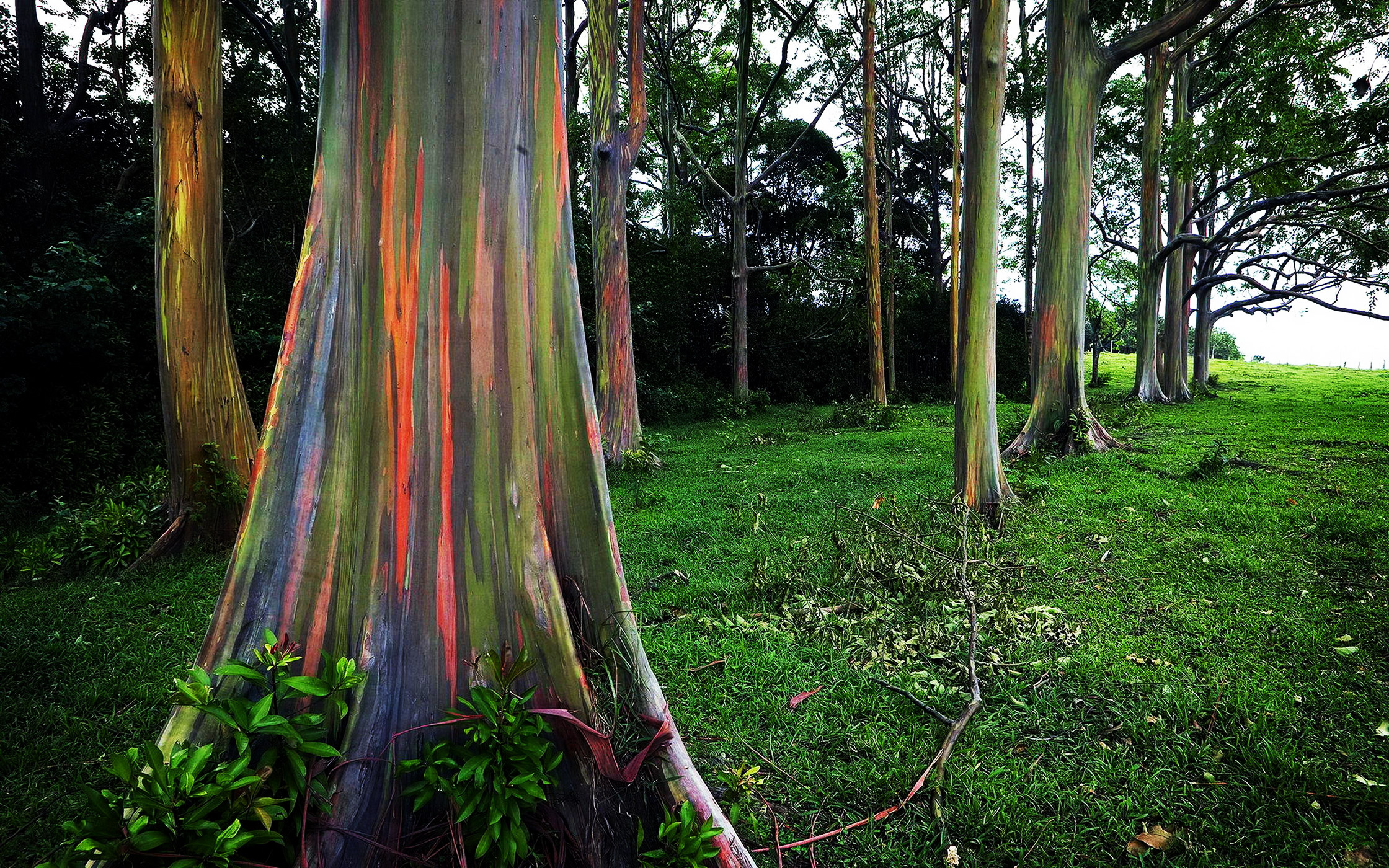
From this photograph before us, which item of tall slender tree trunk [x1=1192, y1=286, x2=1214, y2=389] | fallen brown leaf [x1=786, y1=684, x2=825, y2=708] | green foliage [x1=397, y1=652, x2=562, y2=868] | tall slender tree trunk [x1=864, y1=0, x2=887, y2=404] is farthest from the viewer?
tall slender tree trunk [x1=1192, y1=286, x2=1214, y2=389]

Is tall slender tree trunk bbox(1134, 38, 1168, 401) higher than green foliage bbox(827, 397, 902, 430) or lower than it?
higher

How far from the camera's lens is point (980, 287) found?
18.4 ft

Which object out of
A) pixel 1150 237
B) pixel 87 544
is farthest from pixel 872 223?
pixel 87 544

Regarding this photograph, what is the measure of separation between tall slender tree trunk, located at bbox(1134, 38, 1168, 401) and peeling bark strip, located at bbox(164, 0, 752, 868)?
16.0 meters

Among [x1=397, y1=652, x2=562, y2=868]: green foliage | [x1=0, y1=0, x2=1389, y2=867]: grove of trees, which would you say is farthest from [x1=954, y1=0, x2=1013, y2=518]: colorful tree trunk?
[x1=397, y1=652, x2=562, y2=868]: green foliage

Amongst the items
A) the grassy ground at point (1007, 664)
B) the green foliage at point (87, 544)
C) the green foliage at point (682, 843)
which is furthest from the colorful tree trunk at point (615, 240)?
the green foliage at point (682, 843)

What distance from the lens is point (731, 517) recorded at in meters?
6.03

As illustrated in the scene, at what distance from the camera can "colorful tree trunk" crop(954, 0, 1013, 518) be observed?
18.2ft

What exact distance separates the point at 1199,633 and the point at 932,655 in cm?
143

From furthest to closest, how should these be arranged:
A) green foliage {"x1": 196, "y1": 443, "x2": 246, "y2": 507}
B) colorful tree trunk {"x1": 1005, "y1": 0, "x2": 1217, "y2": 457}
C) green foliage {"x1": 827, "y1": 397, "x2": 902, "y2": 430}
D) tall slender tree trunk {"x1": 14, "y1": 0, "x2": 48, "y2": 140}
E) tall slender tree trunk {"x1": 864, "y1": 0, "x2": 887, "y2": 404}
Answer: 1. tall slender tree trunk {"x1": 864, "y1": 0, "x2": 887, "y2": 404}
2. green foliage {"x1": 827, "y1": 397, "x2": 902, "y2": 430}
3. tall slender tree trunk {"x1": 14, "y1": 0, "x2": 48, "y2": 140}
4. colorful tree trunk {"x1": 1005, "y1": 0, "x2": 1217, "y2": 457}
5. green foliage {"x1": 196, "y1": 443, "x2": 246, "y2": 507}

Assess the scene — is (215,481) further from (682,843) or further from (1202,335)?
(1202,335)

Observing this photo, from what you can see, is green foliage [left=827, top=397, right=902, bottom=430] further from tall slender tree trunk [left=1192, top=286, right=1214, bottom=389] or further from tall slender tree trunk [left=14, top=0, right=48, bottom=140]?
tall slender tree trunk [left=14, top=0, right=48, bottom=140]

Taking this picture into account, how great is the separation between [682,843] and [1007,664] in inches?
86.6

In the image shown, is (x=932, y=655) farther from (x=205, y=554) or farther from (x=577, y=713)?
(x=205, y=554)
